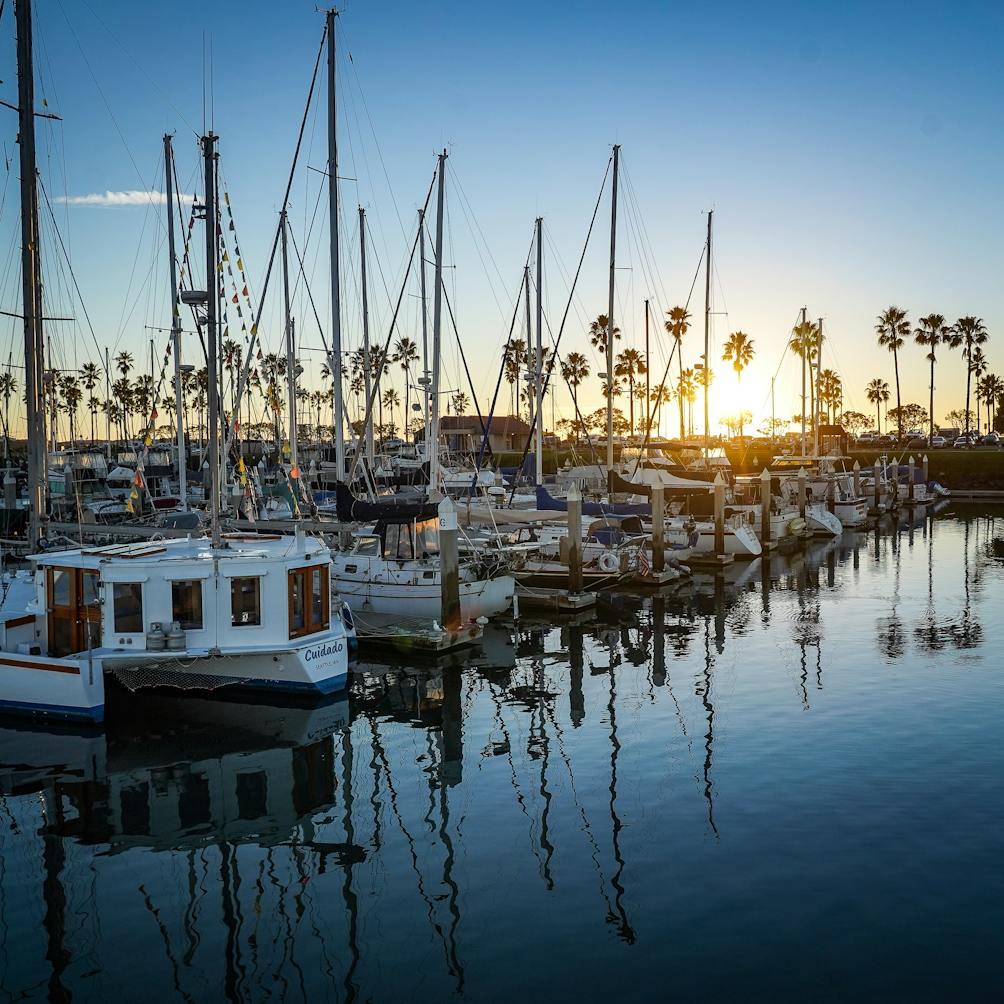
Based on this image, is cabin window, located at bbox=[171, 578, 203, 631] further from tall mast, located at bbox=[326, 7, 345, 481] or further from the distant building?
the distant building

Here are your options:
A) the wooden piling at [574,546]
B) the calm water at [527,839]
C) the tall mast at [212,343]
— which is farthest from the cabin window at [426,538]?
the tall mast at [212,343]

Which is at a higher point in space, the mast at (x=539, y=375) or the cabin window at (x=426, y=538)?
the mast at (x=539, y=375)

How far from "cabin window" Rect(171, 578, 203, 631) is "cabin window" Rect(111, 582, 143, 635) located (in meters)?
0.65

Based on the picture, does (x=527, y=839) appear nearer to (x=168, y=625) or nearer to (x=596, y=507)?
(x=168, y=625)

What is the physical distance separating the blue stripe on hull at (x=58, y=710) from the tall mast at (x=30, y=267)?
5584 millimetres

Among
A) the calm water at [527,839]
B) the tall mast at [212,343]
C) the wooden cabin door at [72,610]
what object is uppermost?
the tall mast at [212,343]

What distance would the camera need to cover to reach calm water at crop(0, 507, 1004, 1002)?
957 centimetres

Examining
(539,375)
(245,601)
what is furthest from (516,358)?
(245,601)

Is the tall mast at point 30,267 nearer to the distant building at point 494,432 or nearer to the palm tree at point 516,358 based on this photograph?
the palm tree at point 516,358

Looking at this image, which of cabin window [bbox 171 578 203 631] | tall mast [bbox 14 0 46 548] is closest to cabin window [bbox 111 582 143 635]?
cabin window [bbox 171 578 203 631]

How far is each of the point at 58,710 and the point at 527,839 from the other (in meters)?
9.87

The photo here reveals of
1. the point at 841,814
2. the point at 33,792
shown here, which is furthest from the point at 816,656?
the point at 33,792

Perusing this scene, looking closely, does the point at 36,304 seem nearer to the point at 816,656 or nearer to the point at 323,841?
the point at 323,841

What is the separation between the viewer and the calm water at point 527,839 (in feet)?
31.4
